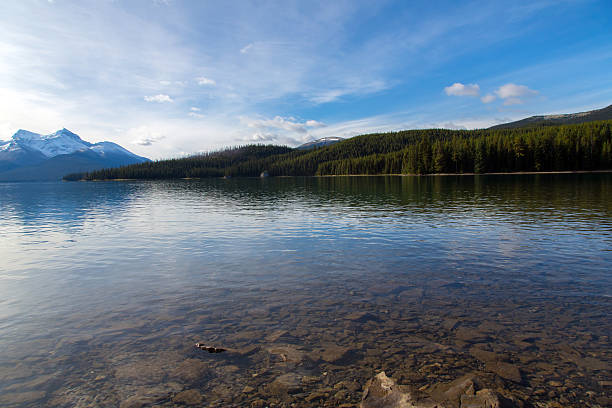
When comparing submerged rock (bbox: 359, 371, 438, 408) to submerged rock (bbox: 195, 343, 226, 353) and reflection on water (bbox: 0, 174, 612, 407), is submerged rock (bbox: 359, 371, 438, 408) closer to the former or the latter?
reflection on water (bbox: 0, 174, 612, 407)

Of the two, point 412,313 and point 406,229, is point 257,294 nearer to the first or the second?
point 412,313

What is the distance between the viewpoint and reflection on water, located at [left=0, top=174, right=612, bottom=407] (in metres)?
8.23

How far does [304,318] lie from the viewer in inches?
473

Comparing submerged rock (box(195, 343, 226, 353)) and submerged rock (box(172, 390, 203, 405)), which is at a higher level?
submerged rock (box(195, 343, 226, 353))

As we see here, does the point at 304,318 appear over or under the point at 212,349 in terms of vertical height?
under

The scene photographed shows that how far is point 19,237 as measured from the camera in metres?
31.8

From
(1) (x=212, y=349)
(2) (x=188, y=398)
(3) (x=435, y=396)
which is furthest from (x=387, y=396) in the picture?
(1) (x=212, y=349)

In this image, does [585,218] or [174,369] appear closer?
[174,369]

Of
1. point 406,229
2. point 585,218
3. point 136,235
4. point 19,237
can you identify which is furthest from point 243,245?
point 585,218

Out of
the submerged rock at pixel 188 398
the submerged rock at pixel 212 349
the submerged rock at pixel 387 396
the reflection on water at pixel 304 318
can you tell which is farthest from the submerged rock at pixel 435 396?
the submerged rock at pixel 212 349

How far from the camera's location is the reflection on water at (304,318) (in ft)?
27.0

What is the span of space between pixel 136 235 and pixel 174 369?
26400 mm

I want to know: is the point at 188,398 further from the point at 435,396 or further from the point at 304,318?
the point at 435,396

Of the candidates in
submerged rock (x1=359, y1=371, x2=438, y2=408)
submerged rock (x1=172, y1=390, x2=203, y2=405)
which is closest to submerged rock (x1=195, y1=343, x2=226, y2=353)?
submerged rock (x1=172, y1=390, x2=203, y2=405)
